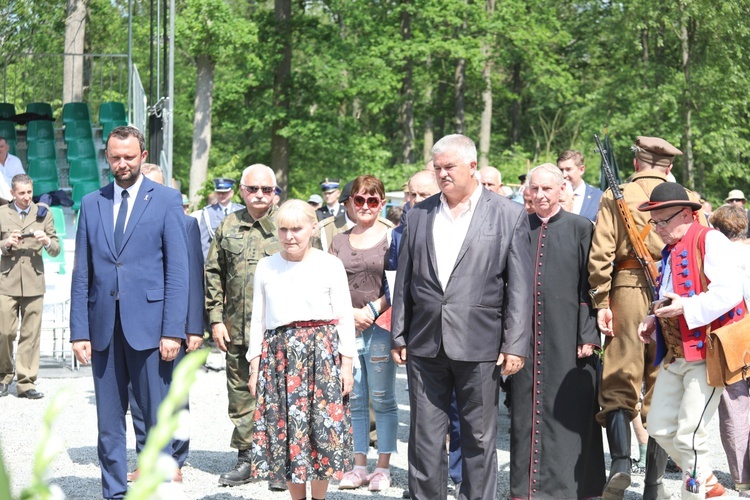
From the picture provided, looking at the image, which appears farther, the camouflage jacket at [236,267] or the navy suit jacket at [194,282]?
the camouflage jacket at [236,267]

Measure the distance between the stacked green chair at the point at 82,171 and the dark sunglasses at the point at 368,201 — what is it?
624 inches

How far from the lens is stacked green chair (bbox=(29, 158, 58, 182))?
21.2 m

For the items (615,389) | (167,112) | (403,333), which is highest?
(167,112)

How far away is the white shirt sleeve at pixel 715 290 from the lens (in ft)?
16.5

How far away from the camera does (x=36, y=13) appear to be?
68.0 ft

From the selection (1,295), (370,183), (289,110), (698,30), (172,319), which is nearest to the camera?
(172,319)

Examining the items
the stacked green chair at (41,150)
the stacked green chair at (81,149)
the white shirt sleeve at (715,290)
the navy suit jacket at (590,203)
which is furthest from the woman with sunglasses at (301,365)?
the stacked green chair at (81,149)

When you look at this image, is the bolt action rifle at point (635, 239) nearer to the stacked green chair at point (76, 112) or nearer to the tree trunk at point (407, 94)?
the stacked green chair at point (76, 112)

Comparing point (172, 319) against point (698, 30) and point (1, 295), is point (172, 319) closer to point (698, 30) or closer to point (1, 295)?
point (1, 295)

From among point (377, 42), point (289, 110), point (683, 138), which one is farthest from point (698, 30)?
point (289, 110)

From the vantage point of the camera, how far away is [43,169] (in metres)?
21.4

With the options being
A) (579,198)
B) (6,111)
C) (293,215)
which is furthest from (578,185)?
(6,111)

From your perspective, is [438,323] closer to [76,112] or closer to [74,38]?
[76,112]

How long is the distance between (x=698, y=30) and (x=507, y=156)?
1313 cm
